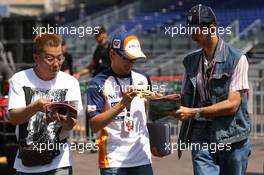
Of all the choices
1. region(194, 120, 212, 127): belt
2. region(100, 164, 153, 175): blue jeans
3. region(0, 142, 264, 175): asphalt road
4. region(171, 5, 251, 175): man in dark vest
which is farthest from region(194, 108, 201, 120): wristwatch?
region(0, 142, 264, 175): asphalt road

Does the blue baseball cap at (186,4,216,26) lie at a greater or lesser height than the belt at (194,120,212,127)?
greater

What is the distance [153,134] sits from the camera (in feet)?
16.8

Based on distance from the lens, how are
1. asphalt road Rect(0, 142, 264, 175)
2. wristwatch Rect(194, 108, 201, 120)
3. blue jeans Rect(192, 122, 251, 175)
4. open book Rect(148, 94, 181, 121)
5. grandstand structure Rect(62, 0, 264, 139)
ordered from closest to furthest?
open book Rect(148, 94, 181, 121)
wristwatch Rect(194, 108, 201, 120)
blue jeans Rect(192, 122, 251, 175)
asphalt road Rect(0, 142, 264, 175)
grandstand structure Rect(62, 0, 264, 139)

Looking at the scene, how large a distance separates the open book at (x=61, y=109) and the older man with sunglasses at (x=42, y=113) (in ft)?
0.29

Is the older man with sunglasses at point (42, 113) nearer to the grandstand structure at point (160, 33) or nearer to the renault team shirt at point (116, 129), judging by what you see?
the renault team shirt at point (116, 129)

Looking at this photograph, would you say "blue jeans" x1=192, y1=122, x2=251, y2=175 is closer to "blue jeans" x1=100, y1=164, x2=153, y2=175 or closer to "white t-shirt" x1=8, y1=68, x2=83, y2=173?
"blue jeans" x1=100, y1=164, x2=153, y2=175

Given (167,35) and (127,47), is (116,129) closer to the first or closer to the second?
(127,47)

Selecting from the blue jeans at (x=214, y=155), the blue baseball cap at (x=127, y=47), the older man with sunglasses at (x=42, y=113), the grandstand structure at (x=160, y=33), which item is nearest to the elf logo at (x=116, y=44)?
the blue baseball cap at (x=127, y=47)

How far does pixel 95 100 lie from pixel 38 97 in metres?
0.44

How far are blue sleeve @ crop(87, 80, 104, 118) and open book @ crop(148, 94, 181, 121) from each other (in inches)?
16.8

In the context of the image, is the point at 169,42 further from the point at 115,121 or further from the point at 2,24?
the point at 115,121

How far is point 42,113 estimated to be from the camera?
4645 mm

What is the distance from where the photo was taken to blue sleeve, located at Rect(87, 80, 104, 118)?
15.9ft

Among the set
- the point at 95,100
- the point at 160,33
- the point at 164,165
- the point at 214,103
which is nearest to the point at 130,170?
the point at 95,100
